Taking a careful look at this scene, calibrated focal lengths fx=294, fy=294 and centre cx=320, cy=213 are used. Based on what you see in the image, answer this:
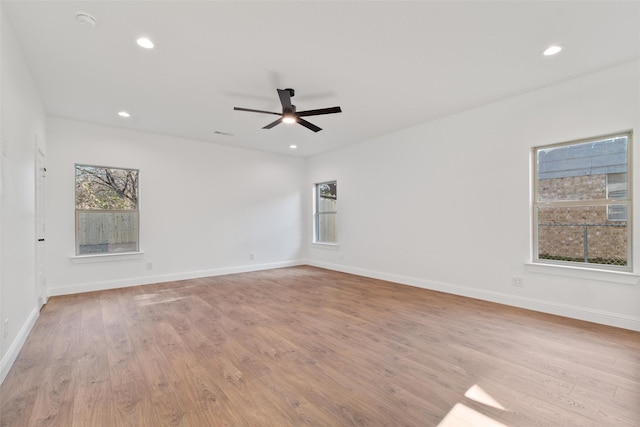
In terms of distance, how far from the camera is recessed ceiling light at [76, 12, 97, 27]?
229 centimetres

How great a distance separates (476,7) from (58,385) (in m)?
4.11

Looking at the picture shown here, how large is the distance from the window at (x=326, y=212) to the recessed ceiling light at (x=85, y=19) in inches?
197

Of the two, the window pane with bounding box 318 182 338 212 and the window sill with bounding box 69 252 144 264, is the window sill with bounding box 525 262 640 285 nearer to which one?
the window pane with bounding box 318 182 338 212

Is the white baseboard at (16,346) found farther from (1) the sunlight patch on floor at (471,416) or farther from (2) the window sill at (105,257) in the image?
(1) the sunlight patch on floor at (471,416)

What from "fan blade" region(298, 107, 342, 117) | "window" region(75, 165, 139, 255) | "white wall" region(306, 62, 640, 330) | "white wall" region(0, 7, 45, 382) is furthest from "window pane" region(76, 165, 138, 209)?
"white wall" region(306, 62, 640, 330)

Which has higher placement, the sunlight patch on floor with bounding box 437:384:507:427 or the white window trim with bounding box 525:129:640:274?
the white window trim with bounding box 525:129:640:274

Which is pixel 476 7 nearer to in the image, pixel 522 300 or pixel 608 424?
pixel 608 424

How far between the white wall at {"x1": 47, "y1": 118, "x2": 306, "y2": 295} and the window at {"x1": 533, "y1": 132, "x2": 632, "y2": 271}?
501 cm

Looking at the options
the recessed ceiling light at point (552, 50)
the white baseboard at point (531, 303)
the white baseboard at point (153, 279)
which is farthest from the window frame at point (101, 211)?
the recessed ceiling light at point (552, 50)

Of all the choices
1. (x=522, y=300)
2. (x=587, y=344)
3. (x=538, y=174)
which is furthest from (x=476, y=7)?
(x=522, y=300)

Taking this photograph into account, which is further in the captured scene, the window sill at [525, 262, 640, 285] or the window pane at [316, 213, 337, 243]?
the window pane at [316, 213, 337, 243]

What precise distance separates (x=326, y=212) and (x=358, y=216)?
1.30 meters

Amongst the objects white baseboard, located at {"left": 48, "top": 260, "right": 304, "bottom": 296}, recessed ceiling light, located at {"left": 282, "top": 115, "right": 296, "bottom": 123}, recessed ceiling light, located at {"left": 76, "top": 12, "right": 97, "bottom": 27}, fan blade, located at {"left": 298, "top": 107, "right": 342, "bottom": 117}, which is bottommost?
white baseboard, located at {"left": 48, "top": 260, "right": 304, "bottom": 296}

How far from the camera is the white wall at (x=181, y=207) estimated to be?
4.61 meters
